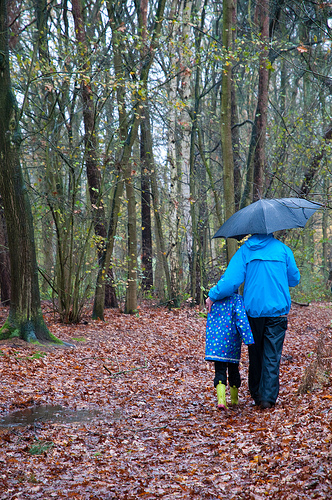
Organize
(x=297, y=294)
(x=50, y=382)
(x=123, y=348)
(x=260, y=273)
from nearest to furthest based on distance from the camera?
1. (x=260, y=273)
2. (x=50, y=382)
3. (x=123, y=348)
4. (x=297, y=294)

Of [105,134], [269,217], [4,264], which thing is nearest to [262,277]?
[269,217]

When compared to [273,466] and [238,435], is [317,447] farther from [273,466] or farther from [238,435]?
[238,435]

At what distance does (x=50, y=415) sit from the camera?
512 cm

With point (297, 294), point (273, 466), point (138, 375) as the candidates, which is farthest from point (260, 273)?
point (297, 294)

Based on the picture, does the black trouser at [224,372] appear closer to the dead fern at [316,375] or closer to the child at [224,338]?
the child at [224,338]

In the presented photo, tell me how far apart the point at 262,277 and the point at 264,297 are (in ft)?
0.71

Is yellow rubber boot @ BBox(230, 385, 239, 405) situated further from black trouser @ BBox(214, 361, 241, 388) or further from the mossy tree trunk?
the mossy tree trunk

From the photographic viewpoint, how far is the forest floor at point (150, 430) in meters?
3.10

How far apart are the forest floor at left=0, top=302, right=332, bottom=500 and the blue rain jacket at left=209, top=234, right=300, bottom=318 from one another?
3.39 ft

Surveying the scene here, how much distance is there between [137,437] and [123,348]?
472 cm

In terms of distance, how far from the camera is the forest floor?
3096 mm

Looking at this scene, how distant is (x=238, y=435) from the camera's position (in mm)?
4051

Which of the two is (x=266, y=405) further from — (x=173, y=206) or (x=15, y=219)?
(x=173, y=206)

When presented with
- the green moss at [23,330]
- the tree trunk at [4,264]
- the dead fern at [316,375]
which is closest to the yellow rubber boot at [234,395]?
the dead fern at [316,375]
